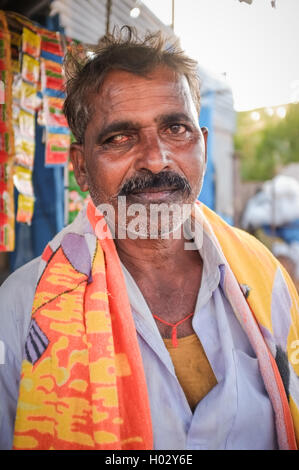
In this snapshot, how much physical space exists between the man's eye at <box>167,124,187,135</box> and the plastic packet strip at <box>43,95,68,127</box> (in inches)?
55.4

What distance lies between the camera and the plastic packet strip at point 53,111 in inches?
99.9

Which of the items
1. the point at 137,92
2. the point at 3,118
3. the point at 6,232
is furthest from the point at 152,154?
the point at 6,232

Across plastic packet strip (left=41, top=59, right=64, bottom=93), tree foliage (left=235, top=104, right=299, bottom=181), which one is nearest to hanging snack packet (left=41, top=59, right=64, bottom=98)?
plastic packet strip (left=41, top=59, right=64, bottom=93)

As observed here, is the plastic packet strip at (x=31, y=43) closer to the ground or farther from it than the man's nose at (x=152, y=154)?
farther from it

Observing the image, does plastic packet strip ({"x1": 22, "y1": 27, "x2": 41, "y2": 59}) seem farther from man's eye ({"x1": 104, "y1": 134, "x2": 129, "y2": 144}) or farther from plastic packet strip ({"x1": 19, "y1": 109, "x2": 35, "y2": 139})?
man's eye ({"x1": 104, "y1": 134, "x2": 129, "y2": 144})

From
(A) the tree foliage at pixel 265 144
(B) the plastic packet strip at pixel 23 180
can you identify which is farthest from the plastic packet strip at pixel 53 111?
(A) the tree foliage at pixel 265 144

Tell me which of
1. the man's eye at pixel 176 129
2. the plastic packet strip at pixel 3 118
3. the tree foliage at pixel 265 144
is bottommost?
the man's eye at pixel 176 129

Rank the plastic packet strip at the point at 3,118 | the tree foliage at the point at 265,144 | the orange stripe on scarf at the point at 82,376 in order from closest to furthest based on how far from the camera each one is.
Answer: the orange stripe on scarf at the point at 82,376, the plastic packet strip at the point at 3,118, the tree foliage at the point at 265,144

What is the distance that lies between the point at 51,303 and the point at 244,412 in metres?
0.80

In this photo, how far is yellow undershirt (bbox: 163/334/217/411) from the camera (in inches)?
52.1

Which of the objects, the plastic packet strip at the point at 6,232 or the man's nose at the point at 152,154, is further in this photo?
the plastic packet strip at the point at 6,232

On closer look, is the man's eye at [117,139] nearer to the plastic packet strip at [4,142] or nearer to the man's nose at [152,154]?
the man's nose at [152,154]

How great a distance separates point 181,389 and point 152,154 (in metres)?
0.89

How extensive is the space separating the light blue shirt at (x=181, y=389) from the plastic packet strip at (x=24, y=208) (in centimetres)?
118
